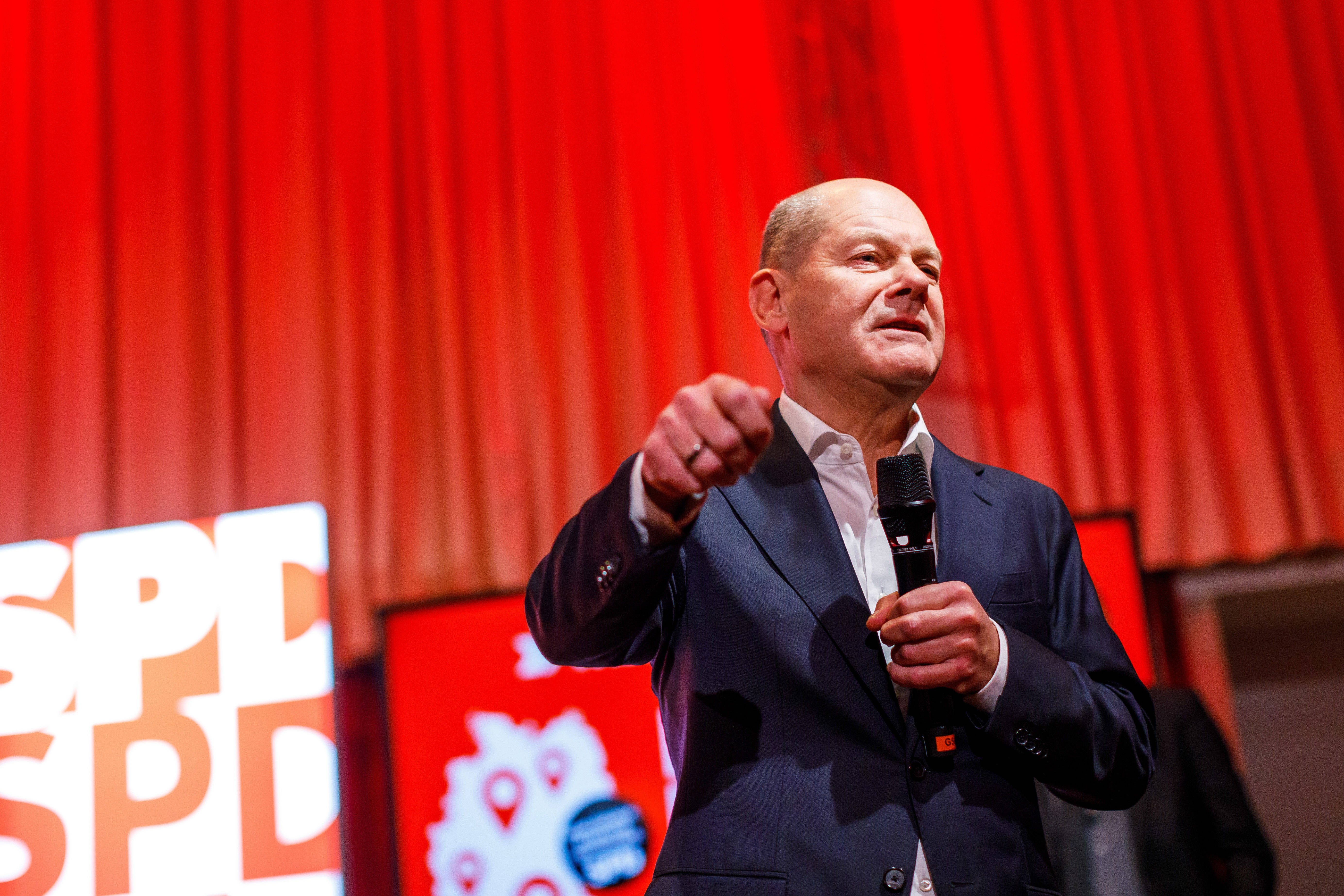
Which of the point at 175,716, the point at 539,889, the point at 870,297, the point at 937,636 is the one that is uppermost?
the point at 870,297

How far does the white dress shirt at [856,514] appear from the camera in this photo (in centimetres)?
105

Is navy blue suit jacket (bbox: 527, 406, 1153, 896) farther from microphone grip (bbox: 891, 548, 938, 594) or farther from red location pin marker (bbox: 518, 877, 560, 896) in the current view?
red location pin marker (bbox: 518, 877, 560, 896)

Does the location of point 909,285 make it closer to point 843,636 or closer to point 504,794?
point 843,636

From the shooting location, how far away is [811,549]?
3.89 ft

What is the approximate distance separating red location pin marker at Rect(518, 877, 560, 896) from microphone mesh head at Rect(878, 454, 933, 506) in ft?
6.77

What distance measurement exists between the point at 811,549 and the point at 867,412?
0.80 feet

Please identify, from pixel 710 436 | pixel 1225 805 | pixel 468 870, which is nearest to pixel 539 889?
pixel 468 870

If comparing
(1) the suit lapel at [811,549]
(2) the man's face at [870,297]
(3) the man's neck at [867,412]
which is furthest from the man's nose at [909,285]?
(1) the suit lapel at [811,549]

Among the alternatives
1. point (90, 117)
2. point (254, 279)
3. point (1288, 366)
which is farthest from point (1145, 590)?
point (90, 117)

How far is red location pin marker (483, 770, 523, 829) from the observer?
2.90 m

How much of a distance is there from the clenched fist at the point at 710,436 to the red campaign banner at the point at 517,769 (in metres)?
1.95

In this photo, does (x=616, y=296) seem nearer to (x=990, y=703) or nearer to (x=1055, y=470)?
(x=1055, y=470)

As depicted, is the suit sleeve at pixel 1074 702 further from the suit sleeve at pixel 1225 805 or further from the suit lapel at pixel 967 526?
the suit sleeve at pixel 1225 805

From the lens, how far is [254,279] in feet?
12.4
